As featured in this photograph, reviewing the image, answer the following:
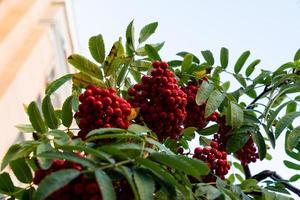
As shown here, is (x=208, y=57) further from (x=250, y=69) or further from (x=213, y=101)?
(x=213, y=101)

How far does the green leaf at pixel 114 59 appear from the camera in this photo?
1630 millimetres

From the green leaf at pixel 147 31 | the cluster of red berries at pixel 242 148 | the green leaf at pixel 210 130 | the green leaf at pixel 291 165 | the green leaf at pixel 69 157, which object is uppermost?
the green leaf at pixel 147 31

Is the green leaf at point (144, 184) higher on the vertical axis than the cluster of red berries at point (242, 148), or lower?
higher

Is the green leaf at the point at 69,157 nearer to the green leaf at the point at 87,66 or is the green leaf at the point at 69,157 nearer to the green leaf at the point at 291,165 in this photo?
the green leaf at the point at 87,66

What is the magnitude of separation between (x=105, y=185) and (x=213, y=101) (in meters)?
0.75

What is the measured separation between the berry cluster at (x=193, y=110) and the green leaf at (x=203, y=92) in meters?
0.05

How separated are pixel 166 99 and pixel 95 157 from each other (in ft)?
1.65

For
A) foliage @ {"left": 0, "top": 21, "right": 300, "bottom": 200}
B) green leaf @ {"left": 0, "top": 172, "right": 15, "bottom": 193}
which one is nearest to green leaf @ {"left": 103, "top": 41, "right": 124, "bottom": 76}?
foliage @ {"left": 0, "top": 21, "right": 300, "bottom": 200}

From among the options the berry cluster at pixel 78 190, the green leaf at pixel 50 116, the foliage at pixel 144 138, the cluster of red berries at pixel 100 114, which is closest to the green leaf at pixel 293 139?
the foliage at pixel 144 138

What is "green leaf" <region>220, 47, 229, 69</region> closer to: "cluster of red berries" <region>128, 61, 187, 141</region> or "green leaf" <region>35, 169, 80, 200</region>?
"cluster of red berries" <region>128, 61, 187, 141</region>

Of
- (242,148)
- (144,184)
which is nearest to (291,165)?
(242,148)

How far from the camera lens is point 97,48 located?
5.39 ft

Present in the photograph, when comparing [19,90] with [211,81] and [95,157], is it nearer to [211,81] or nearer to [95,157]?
[211,81]

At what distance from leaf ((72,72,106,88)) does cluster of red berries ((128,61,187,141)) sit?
3.8 inches
